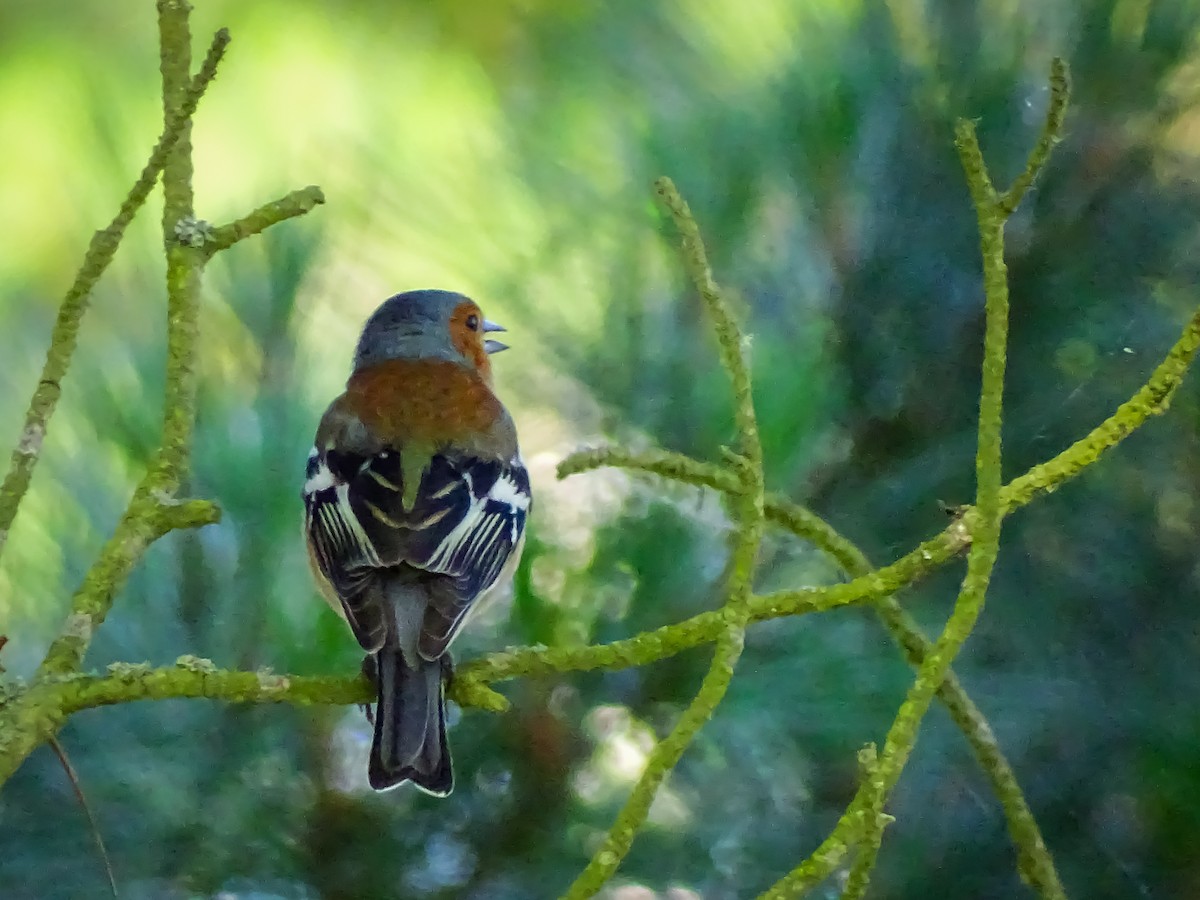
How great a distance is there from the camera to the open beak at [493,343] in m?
0.82

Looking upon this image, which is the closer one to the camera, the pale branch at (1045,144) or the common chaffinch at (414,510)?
the pale branch at (1045,144)

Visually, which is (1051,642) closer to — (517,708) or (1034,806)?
(1034,806)

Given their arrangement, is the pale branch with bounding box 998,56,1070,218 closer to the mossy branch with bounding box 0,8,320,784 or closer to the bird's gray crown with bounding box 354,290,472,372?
the mossy branch with bounding box 0,8,320,784

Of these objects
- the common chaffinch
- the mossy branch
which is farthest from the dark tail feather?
the mossy branch

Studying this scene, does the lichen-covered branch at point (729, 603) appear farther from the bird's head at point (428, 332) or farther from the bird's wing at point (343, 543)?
the bird's head at point (428, 332)

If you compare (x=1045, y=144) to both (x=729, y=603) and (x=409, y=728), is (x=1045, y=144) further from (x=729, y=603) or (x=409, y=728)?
(x=409, y=728)

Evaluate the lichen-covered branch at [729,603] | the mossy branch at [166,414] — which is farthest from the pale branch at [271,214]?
the lichen-covered branch at [729,603]

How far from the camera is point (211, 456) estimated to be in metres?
0.74

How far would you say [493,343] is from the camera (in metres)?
0.93

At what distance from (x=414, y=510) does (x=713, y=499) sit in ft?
0.56

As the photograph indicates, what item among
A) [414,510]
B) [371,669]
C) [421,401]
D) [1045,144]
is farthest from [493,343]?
[1045,144]

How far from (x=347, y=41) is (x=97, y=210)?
0.24 m

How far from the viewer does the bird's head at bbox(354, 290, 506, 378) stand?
0.89 m

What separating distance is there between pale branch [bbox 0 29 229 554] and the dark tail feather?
0.20 metres
